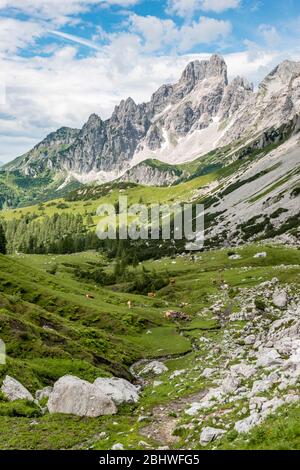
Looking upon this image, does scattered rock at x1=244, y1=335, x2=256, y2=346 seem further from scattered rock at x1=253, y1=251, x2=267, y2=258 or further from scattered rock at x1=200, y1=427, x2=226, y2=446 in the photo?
scattered rock at x1=253, y1=251, x2=267, y2=258

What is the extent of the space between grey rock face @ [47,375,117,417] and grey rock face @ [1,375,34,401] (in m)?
2.72

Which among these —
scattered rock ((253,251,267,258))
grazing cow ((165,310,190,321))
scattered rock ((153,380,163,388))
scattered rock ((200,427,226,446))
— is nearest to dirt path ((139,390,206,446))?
scattered rock ((200,427,226,446))

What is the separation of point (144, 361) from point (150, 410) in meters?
21.3

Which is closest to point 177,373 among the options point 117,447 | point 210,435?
point 117,447

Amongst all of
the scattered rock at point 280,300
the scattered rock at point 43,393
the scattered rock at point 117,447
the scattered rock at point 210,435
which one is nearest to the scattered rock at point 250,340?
the scattered rock at point 280,300

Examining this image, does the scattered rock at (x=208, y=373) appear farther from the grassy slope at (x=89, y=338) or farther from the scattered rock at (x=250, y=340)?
the scattered rock at (x=250, y=340)

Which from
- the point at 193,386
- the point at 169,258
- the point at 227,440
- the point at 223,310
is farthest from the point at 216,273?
the point at 227,440

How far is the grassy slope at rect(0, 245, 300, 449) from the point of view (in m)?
25.5

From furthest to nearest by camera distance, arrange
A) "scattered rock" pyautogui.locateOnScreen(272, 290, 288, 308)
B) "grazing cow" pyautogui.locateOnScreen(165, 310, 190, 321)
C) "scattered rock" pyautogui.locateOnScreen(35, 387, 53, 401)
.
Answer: "grazing cow" pyautogui.locateOnScreen(165, 310, 190, 321) → "scattered rock" pyautogui.locateOnScreen(272, 290, 288, 308) → "scattered rock" pyautogui.locateOnScreen(35, 387, 53, 401)

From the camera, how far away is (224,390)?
2806 cm

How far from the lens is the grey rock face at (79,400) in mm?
28969

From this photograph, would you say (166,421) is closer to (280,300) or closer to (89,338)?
(89,338)

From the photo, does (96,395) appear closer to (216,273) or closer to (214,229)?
(216,273)

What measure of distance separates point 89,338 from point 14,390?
18.2 m
